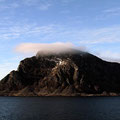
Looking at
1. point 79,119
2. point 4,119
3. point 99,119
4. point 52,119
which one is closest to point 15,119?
point 4,119

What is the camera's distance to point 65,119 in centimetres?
12200

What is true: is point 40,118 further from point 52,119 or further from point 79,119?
point 79,119

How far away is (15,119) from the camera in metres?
124

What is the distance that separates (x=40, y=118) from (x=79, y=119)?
18334 mm

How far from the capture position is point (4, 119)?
12606 cm

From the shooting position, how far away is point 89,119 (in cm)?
12125

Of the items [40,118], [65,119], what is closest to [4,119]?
[40,118]

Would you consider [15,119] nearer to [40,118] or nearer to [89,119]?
[40,118]

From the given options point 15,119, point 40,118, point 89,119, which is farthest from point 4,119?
point 89,119

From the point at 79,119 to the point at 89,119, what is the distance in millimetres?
4497

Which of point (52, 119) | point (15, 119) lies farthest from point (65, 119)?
point (15, 119)

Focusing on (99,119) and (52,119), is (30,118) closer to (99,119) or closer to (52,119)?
(52,119)

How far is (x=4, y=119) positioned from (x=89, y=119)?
39528 millimetres

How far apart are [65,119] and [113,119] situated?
2214 cm
